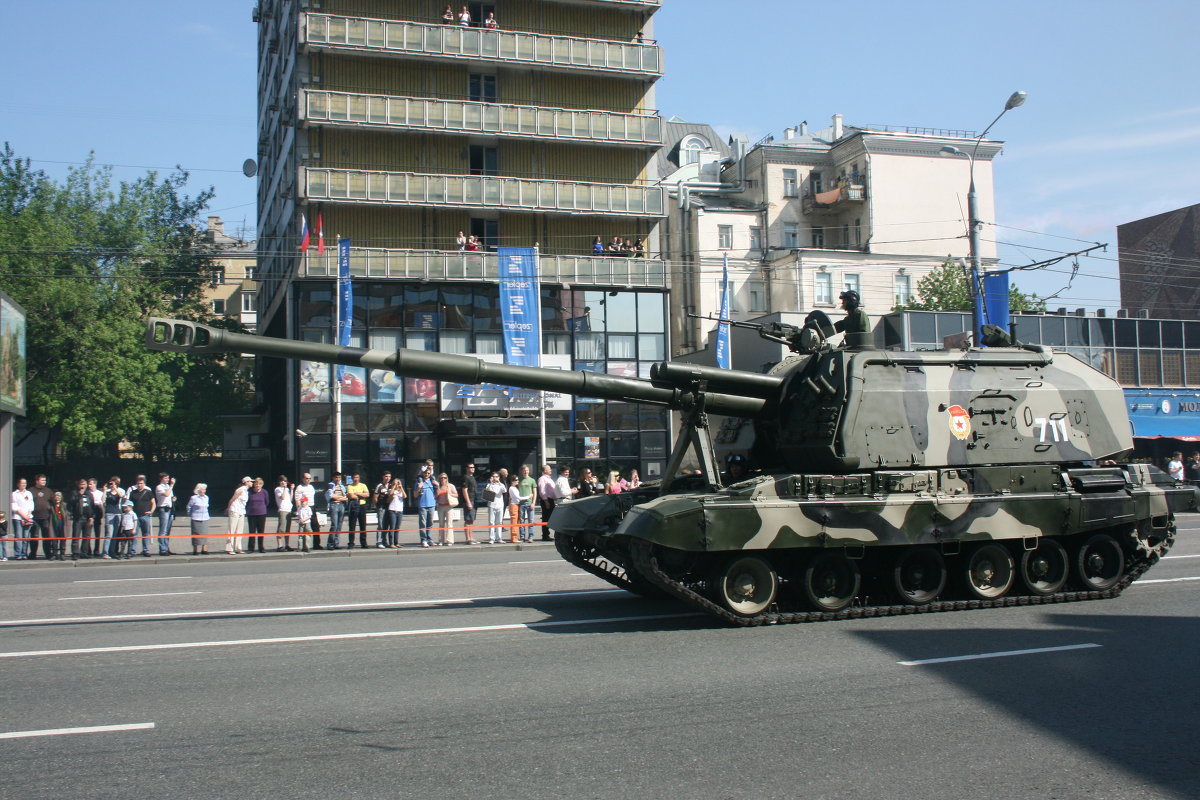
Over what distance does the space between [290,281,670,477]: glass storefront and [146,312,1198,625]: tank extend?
20.1m

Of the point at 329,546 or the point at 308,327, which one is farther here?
the point at 308,327

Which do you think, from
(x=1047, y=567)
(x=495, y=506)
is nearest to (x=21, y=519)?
(x=495, y=506)

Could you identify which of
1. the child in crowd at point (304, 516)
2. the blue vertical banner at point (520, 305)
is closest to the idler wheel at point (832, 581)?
the child in crowd at point (304, 516)

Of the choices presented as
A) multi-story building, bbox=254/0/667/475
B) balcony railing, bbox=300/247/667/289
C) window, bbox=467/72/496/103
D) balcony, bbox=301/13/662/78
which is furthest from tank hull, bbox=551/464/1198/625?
window, bbox=467/72/496/103

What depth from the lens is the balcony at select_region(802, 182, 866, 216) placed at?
5010cm

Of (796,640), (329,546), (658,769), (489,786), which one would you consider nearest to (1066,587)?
(796,640)

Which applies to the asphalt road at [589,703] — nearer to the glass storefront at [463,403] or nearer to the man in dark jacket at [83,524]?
the man in dark jacket at [83,524]

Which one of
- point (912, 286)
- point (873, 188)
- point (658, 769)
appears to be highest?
point (873, 188)

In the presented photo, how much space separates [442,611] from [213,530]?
66.9ft

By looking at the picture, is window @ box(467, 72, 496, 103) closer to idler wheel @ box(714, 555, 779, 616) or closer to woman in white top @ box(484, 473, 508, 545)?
woman in white top @ box(484, 473, 508, 545)

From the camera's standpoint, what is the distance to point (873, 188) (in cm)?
5012

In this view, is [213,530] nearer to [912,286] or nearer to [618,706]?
[618,706]

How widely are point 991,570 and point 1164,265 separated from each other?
182 ft

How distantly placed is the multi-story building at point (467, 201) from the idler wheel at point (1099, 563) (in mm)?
20440
